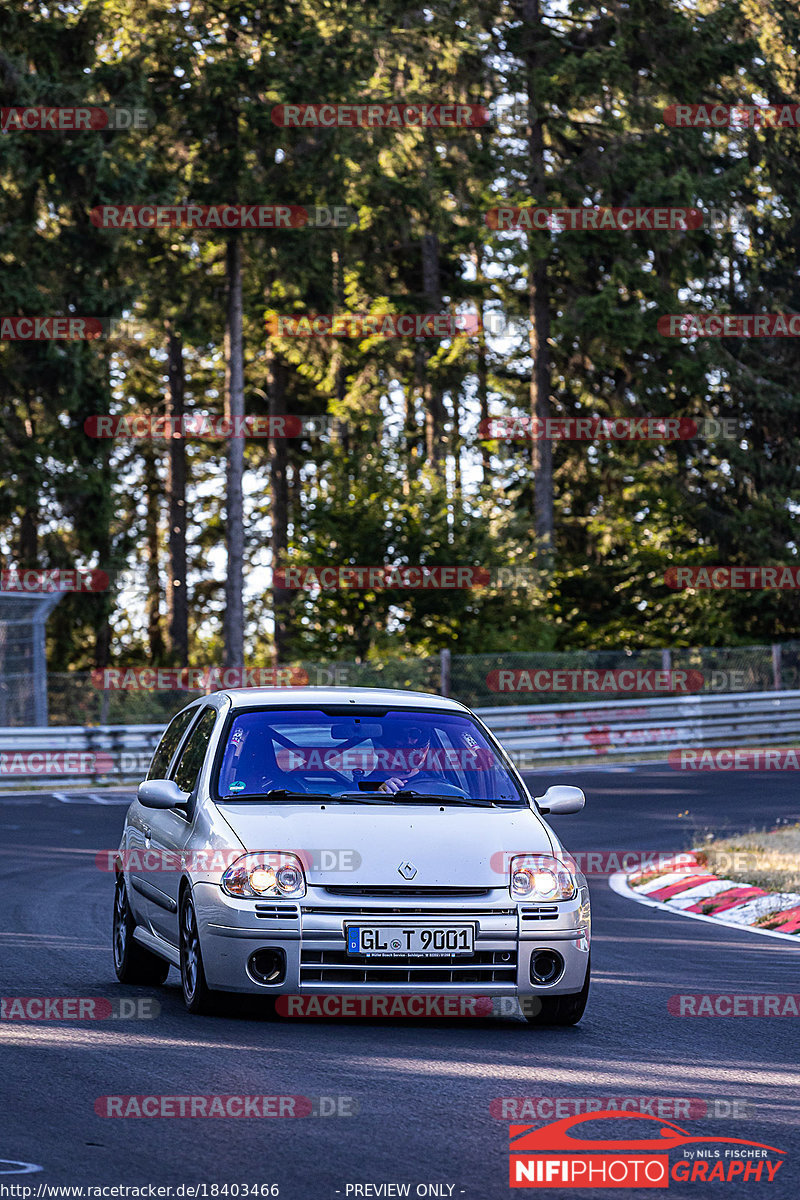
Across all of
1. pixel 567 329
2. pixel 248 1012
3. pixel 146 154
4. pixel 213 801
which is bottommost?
pixel 248 1012

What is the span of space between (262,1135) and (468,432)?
49.3 metres

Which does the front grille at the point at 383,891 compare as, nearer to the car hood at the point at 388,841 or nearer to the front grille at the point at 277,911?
the car hood at the point at 388,841

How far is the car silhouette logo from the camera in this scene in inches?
234

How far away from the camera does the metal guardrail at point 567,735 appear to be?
26.4m

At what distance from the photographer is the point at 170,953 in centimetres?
888

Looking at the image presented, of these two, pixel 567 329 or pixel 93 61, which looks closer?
pixel 93 61

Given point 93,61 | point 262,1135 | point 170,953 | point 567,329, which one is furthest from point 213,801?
point 567,329

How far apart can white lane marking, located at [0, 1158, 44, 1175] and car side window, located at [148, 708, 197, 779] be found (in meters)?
4.49

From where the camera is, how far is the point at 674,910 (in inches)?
555

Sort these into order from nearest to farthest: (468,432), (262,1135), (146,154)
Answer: (262,1135), (146,154), (468,432)

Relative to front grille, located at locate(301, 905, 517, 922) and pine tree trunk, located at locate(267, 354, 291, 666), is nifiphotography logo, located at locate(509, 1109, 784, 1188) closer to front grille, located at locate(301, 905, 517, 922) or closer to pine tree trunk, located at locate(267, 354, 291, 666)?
front grille, located at locate(301, 905, 517, 922)

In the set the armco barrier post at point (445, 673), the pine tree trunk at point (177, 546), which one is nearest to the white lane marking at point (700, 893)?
the armco barrier post at point (445, 673)

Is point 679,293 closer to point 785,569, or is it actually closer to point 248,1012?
point 785,569

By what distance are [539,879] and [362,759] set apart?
4.10 feet
